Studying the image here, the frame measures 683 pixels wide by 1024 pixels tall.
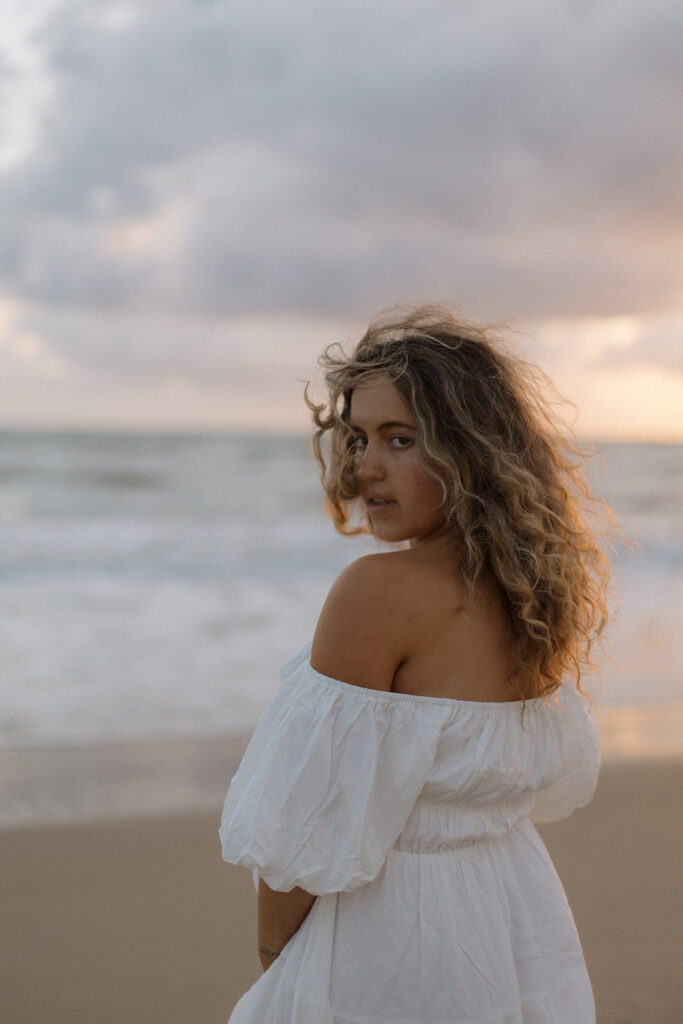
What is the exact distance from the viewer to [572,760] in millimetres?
1820

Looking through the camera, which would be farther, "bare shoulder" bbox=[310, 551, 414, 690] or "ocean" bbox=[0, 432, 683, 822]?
"ocean" bbox=[0, 432, 683, 822]

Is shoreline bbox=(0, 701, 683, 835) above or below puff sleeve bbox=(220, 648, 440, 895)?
below

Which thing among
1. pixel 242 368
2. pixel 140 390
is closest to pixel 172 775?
pixel 242 368

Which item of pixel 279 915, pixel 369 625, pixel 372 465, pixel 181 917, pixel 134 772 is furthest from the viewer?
pixel 134 772

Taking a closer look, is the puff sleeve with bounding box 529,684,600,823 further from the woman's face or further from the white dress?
the woman's face

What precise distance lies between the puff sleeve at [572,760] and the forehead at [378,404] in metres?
0.63

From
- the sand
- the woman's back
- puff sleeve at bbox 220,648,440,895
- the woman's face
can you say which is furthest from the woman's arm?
the sand

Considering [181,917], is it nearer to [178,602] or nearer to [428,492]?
[428,492]

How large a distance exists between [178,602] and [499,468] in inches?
333

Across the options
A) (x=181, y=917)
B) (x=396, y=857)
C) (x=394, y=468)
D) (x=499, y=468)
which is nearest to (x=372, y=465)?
(x=394, y=468)

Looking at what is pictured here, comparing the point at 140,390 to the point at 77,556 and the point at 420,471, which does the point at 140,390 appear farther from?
the point at 420,471

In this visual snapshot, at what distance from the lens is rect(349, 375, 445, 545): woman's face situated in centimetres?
152

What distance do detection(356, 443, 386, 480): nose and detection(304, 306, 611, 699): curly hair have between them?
0.08 meters

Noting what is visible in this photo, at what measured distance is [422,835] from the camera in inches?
55.1
